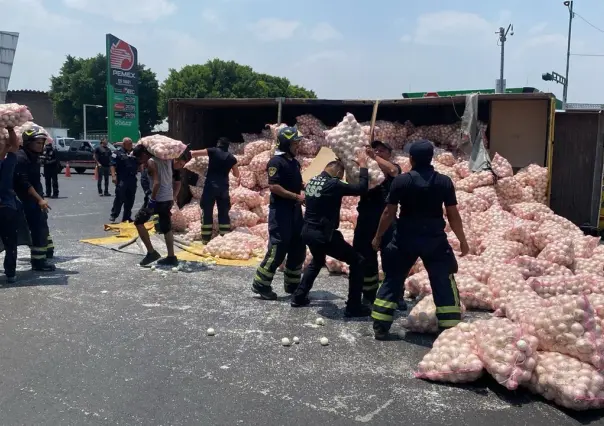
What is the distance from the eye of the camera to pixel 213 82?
50.2 metres

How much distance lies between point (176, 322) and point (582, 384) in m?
3.78

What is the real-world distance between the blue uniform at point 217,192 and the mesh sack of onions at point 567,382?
6.66 meters

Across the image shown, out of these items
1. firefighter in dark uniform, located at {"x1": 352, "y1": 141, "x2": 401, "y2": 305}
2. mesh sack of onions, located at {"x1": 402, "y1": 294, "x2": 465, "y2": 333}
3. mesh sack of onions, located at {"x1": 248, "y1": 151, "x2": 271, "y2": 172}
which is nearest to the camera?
mesh sack of onions, located at {"x1": 402, "y1": 294, "x2": 465, "y2": 333}

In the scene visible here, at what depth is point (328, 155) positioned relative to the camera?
10.8 meters

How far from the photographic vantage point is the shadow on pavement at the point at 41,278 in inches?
295

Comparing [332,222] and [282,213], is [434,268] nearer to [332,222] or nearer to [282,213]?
[332,222]

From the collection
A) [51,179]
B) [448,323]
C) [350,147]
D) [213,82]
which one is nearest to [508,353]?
[448,323]

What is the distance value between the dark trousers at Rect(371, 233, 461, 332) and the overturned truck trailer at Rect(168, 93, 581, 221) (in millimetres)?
5998

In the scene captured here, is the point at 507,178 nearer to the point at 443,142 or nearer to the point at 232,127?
the point at 443,142

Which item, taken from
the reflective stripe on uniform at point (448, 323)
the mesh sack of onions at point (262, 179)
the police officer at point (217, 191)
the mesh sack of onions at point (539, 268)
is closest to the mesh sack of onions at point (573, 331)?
the reflective stripe on uniform at point (448, 323)

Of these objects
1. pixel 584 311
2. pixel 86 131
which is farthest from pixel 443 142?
pixel 86 131

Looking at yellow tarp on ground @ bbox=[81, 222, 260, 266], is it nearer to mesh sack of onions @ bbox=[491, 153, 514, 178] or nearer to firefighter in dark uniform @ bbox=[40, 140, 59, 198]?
mesh sack of onions @ bbox=[491, 153, 514, 178]

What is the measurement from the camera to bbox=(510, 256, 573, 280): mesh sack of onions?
7.00m

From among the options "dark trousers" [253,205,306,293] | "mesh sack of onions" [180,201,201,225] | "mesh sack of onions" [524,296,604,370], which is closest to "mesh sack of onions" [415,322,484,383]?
"mesh sack of onions" [524,296,604,370]
